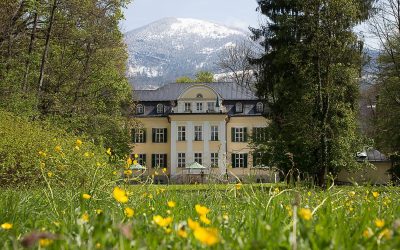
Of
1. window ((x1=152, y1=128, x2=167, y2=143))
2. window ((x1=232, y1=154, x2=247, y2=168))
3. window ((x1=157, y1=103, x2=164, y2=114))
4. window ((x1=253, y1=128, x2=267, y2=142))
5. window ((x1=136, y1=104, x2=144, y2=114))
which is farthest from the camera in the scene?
window ((x1=136, y1=104, x2=144, y2=114))

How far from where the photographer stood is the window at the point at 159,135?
54.8m

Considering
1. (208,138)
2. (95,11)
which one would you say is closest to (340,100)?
(95,11)

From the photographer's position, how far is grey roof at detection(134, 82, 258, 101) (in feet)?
177

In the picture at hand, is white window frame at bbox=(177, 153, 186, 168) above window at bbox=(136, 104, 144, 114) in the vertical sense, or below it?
below

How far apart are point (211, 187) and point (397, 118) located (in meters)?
22.6

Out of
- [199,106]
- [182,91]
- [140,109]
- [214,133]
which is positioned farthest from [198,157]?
[140,109]

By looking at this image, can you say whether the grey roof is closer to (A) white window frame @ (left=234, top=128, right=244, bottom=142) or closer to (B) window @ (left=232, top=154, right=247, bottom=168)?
(A) white window frame @ (left=234, top=128, right=244, bottom=142)

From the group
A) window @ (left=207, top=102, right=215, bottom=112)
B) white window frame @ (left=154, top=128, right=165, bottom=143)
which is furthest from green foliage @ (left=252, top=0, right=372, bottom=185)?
white window frame @ (left=154, top=128, right=165, bottom=143)

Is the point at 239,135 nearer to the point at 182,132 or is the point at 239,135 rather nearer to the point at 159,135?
the point at 182,132

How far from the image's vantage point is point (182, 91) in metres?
52.7

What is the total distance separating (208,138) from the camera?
53.8 meters

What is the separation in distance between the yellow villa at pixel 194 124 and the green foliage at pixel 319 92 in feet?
81.8

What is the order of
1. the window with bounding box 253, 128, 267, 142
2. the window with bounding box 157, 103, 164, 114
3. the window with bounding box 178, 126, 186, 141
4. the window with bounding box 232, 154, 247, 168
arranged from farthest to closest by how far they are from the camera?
the window with bounding box 157, 103, 164, 114
the window with bounding box 178, 126, 186, 141
the window with bounding box 232, 154, 247, 168
the window with bounding box 253, 128, 267, 142

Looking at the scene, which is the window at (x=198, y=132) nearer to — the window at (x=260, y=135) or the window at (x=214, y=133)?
the window at (x=214, y=133)
